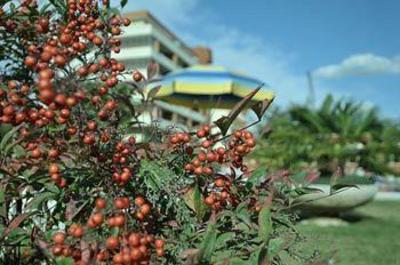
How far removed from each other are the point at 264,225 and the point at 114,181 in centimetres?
40

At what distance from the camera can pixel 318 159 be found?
32.8ft

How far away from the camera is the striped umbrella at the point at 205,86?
11930 mm

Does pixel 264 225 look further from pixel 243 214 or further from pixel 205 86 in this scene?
pixel 205 86

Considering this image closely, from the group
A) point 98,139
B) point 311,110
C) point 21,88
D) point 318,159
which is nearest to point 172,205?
point 98,139

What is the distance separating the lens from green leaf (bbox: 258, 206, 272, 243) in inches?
52.4

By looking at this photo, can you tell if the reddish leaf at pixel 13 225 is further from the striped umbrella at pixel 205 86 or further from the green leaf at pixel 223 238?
the striped umbrella at pixel 205 86

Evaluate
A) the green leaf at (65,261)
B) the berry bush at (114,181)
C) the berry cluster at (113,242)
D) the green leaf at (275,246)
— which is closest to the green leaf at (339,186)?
the berry bush at (114,181)

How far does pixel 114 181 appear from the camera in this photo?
143 cm

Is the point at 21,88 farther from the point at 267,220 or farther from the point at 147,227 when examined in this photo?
the point at 267,220

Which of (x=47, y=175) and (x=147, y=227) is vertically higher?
(x=47, y=175)

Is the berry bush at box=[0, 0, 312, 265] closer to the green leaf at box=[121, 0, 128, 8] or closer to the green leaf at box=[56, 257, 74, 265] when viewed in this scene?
the green leaf at box=[56, 257, 74, 265]

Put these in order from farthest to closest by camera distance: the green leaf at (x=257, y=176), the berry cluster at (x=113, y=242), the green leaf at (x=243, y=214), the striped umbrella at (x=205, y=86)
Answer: the striped umbrella at (x=205, y=86) → the green leaf at (x=257, y=176) → the green leaf at (x=243, y=214) → the berry cluster at (x=113, y=242)

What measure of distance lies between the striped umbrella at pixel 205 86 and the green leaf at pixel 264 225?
33.0 feet

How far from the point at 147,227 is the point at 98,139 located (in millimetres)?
268
